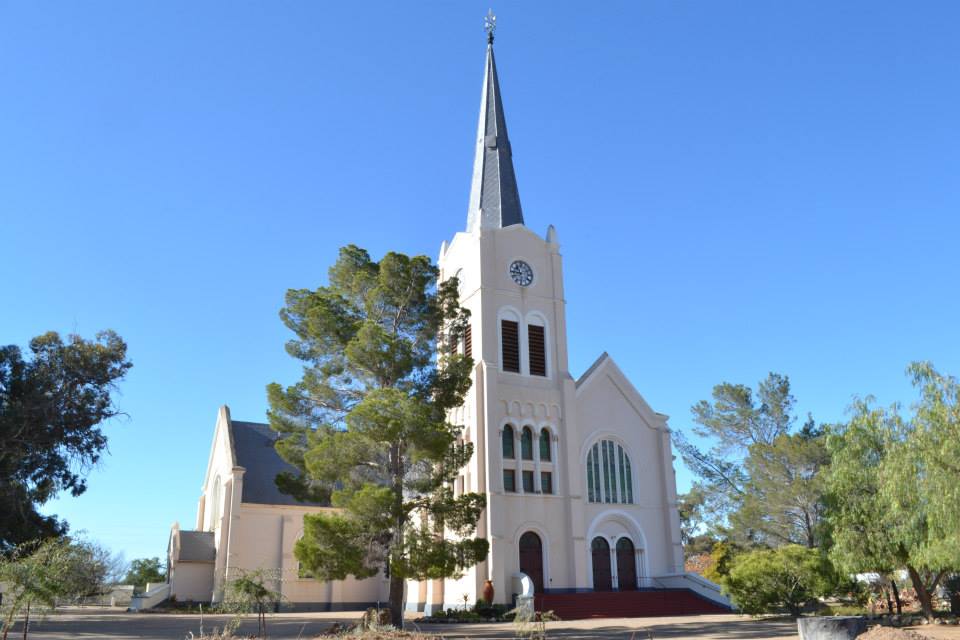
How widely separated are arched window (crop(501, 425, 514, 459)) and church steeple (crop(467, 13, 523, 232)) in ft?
32.4

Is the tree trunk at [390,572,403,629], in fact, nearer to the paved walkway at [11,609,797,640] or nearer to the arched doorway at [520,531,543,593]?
the paved walkway at [11,609,797,640]

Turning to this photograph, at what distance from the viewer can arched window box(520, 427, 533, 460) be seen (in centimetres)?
3456

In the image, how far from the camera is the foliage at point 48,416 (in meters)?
30.5

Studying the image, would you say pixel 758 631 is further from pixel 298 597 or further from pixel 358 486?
pixel 298 597

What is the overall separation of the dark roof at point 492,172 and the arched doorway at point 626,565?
53.6 ft

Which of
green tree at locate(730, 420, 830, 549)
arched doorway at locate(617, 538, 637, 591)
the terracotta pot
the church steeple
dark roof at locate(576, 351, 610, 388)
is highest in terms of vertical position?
the church steeple

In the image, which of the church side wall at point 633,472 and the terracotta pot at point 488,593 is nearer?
the terracotta pot at point 488,593

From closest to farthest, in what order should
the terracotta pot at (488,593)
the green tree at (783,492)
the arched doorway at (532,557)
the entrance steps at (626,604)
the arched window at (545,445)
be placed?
the terracotta pot at (488,593) < the entrance steps at (626,604) < the arched doorway at (532,557) < the arched window at (545,445) < the green tree at (783,492)

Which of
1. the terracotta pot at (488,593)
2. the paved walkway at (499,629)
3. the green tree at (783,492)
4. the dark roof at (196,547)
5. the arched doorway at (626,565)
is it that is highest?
the green tree at (783,492)

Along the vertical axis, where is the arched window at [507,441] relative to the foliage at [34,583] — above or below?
above

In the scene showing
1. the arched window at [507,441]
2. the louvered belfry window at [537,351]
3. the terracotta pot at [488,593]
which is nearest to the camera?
the terracotta pot at [488,593]

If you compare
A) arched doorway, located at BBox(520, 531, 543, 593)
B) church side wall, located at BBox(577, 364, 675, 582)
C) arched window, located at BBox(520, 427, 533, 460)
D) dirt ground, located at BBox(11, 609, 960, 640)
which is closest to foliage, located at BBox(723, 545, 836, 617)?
dirt ground, located at BBox(11, 609, 960, 640)

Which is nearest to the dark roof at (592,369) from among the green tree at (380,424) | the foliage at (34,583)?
the green tree at (380,424)

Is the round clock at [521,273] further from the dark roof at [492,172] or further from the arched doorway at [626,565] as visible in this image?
the arched doorway at [626,565]
